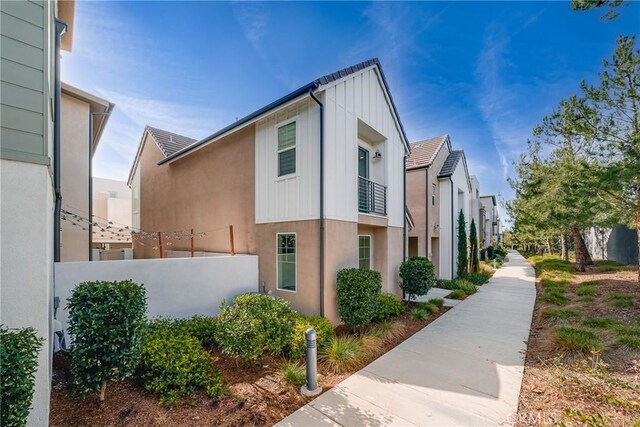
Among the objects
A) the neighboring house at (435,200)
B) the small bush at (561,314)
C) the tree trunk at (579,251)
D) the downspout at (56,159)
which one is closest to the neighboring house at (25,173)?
the downspout at (56,159)

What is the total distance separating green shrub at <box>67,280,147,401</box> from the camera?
12.4 feet

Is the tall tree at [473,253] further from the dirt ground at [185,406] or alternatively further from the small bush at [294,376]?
the small bush at [294,376]

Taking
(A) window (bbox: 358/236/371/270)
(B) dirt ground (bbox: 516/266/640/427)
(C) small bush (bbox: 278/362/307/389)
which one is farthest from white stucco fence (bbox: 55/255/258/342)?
(B) dirt ground (bbox: 516/266/640/427)

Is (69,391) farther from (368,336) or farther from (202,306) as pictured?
(368,336)

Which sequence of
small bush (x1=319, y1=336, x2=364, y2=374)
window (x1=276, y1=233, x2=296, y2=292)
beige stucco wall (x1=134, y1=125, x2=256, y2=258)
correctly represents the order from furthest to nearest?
beige stucco wall (x1=134, y1=125, x2=256, y2=258)
window (x1=276, y1=233, x2=296, y2=292)
small bush (x1=319, y1=336, x2=364, y2=374)

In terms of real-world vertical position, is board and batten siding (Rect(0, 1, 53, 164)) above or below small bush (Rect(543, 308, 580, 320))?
above

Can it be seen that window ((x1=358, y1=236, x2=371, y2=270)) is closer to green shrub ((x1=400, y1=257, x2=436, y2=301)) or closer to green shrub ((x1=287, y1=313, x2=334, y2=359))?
green shrub ((x1=400, y1=257, x2=436, y2=301))

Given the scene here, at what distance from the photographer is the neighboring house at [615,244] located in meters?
18.5

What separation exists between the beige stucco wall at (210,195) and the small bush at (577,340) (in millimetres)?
8465

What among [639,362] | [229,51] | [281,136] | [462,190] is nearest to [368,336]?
[639,362]

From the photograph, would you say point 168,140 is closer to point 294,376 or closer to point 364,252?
point 364,252

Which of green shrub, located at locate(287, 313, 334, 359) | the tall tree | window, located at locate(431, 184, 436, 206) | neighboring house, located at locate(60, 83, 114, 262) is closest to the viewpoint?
green shrub, located at locate(287, 313, 334, 359)

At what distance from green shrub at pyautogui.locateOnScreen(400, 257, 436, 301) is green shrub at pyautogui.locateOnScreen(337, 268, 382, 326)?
3.19m

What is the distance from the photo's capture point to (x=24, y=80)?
10.5 feet
